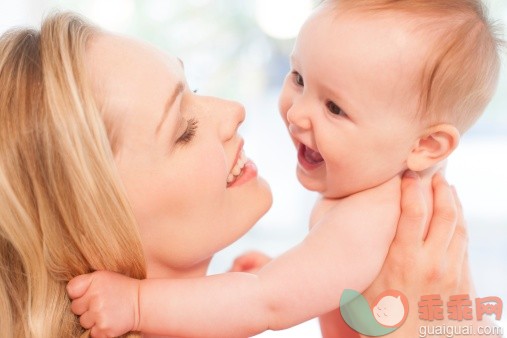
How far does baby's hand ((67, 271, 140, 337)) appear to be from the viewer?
4.34 ft

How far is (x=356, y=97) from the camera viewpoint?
1.45 meters

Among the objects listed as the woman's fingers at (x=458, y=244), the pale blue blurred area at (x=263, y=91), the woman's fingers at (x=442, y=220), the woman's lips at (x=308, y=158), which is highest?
the woman's lips at (x=308, y=158)

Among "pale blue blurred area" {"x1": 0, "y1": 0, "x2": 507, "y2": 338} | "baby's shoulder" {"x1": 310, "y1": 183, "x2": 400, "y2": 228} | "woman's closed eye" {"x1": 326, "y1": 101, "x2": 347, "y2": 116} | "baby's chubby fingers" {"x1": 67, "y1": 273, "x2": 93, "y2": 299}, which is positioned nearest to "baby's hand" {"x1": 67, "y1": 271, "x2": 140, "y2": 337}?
"baby's chubby fingers" {"x1": 67, "y1": 273, "x2": 93, "y2": 299}

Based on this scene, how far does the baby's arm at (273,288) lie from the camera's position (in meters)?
1.36

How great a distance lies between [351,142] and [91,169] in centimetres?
56

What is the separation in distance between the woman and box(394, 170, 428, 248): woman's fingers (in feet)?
1.32

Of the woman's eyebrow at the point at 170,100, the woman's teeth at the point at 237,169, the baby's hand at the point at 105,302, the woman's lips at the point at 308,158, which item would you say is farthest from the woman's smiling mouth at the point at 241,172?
the baby's hand at the point at 105,302

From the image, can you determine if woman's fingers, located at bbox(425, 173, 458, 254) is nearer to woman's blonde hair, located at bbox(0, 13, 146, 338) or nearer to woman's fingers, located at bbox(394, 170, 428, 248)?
woman's fingers, located at bbox(394, 170, 428, 248)

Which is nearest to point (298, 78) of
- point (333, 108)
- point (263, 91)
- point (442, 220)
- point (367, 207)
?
point (333, 108)

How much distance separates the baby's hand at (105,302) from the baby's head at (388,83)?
53 cm

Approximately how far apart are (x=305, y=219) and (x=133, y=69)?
2.92m

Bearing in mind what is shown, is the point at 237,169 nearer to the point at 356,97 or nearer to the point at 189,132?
the point at 189,132

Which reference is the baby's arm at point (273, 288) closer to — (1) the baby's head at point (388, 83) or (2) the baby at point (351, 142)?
(2) the baby at point (351, 142)

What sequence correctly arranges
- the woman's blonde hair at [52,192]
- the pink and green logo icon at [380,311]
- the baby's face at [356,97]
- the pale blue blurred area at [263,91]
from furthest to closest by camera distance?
the pale blue blurred area at [263,91], the pink and green logo icon at [380,311], the baby's face at [356,97], the woman's blonde hair at [52,192]
